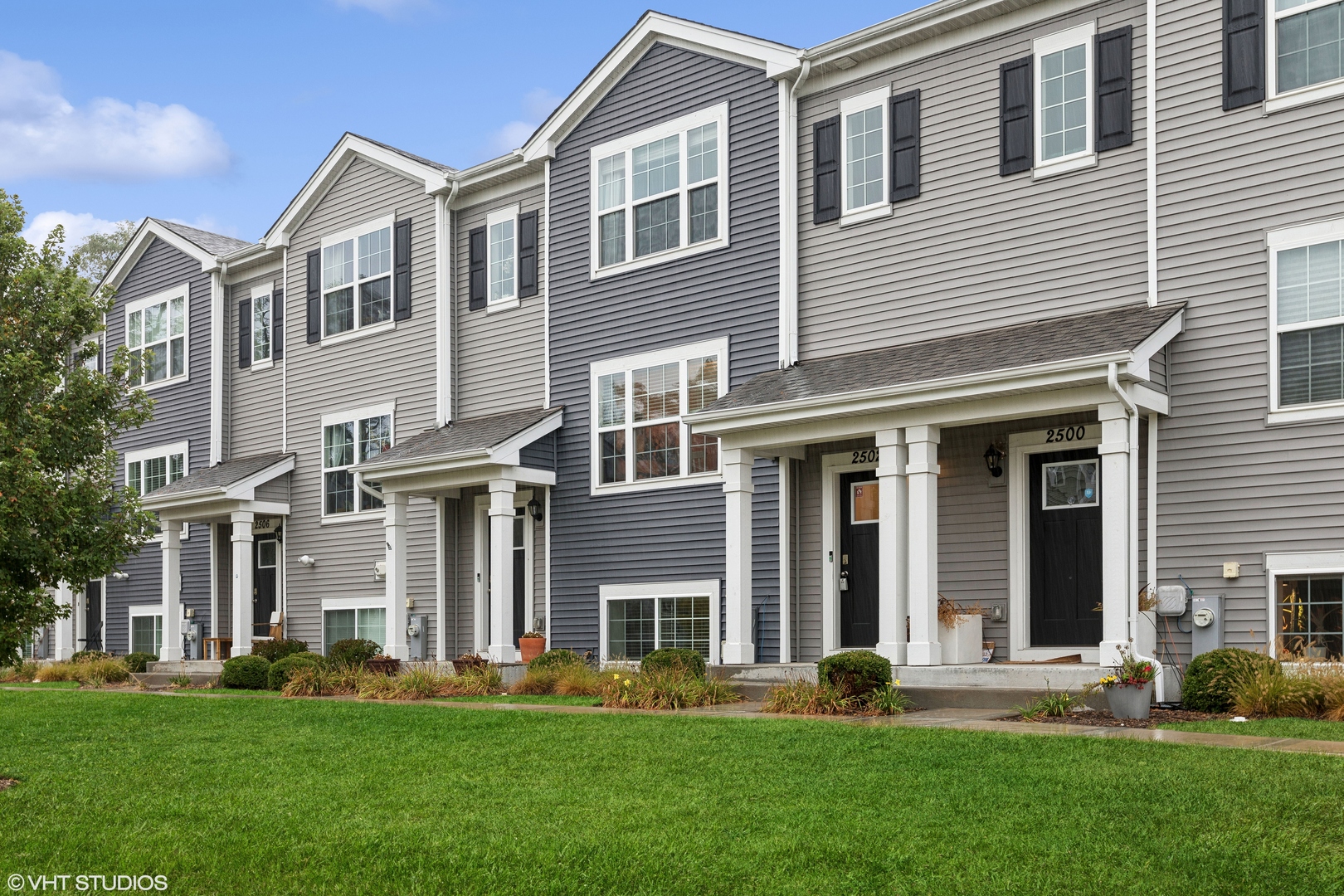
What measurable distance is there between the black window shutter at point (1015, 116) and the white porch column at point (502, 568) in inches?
299

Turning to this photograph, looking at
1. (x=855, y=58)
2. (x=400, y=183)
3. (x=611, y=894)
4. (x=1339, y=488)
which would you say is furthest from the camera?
(x=400, y=183)

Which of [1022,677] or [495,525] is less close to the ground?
[495,525]

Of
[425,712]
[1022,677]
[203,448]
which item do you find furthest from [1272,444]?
[203,448]

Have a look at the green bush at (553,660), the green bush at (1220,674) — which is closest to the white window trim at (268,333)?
the green bush at (553,660)

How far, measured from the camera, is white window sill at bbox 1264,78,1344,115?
37.9 ft

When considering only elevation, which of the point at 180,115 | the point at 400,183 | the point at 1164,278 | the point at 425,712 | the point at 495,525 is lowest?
the point at 425,712

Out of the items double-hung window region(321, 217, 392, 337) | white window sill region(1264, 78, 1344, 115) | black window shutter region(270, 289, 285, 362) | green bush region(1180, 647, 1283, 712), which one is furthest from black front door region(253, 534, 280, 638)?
white window sill region(1264, 78, 1344, 115)

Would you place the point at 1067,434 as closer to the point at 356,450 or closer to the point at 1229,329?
the point at 1229,329

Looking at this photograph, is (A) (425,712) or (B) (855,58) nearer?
(A) (425,712)

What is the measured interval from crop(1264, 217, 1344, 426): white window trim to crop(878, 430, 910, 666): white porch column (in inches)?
137

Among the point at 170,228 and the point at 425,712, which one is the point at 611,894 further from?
the point at 170,228

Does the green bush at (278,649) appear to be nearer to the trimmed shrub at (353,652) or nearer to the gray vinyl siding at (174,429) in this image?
the trimmed shrub at (353,652)

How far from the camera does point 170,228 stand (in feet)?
82.3

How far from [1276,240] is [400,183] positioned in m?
13.4
